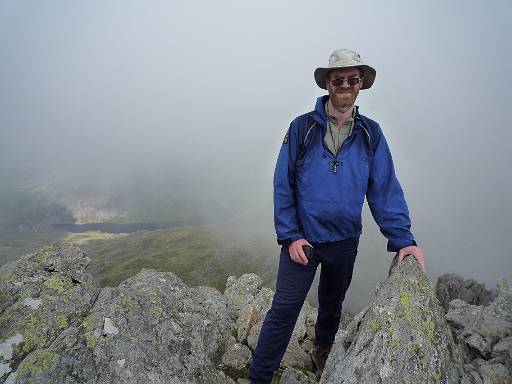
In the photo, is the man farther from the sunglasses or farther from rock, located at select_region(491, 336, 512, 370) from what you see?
rock, located at select_region(491, 336, 512, 370)

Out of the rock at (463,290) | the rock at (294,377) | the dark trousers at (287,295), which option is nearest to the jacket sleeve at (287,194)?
the dark trousers at (287,295)

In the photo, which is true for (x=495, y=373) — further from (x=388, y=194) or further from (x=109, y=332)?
(x=109, y=332)

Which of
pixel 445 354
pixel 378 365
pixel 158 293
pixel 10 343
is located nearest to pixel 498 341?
pixel 445 354

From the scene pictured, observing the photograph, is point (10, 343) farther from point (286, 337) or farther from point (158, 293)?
point (286, 337)

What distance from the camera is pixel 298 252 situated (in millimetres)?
8906

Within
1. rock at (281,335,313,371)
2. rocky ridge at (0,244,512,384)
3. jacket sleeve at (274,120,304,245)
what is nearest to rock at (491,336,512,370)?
rocky ridge at (0,244,512,384)

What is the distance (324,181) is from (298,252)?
1.83m

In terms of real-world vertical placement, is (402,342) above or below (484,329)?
above

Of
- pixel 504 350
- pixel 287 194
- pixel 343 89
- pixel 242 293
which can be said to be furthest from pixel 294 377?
pixel 242 293

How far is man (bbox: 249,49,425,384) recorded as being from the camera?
9023 millimetres

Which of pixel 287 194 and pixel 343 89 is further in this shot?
pixel 287 194

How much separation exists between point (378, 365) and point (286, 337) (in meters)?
2.71

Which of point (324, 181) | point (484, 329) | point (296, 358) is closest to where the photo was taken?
point (324, 181)

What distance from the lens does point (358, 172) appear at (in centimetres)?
912
